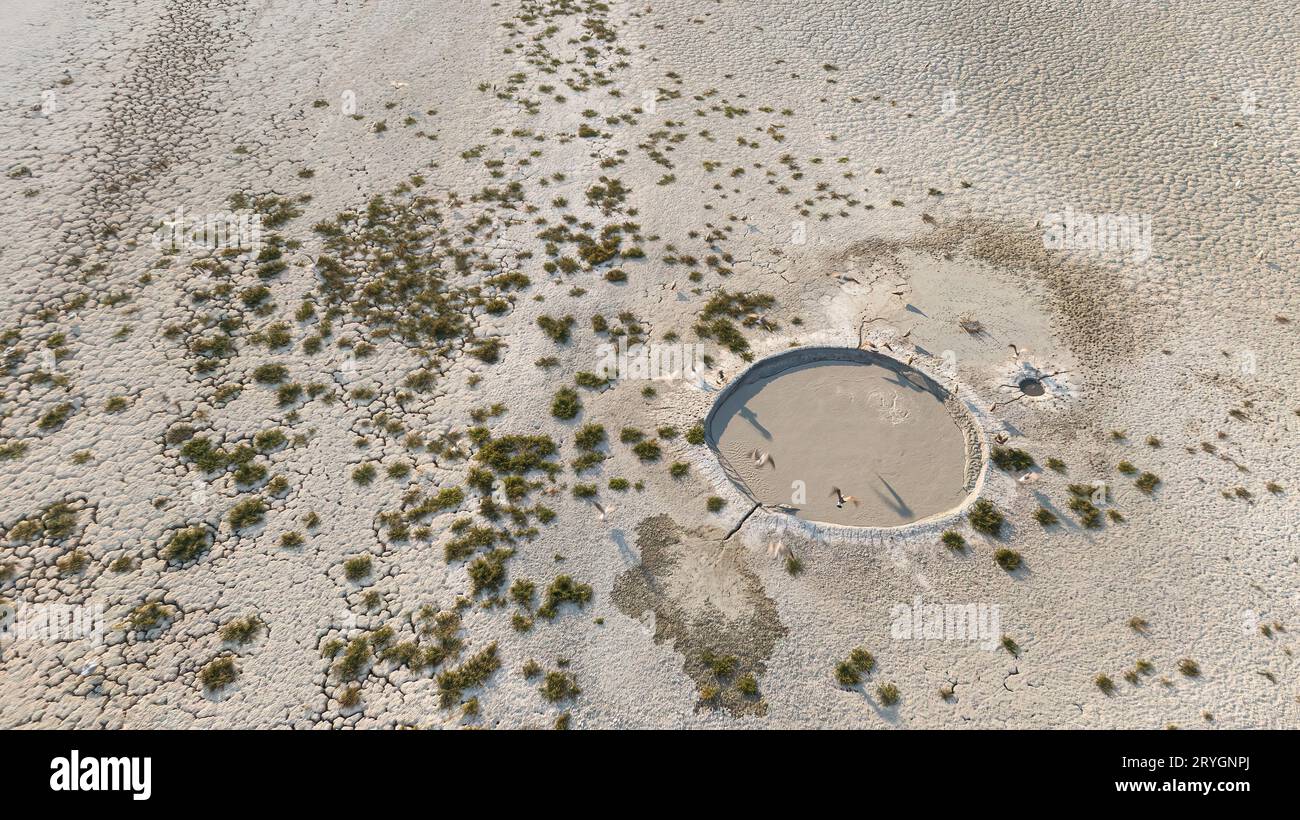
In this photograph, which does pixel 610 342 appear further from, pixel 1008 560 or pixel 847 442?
pixel 1008 560

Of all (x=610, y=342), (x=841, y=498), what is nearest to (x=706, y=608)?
Result: (x=841, y=498)

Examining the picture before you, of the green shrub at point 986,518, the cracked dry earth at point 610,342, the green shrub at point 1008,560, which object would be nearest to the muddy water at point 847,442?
the green shrub at point 986,518

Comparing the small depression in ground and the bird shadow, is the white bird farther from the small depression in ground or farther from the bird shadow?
the bird shadow

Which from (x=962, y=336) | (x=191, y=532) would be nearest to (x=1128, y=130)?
(x=962, y=336)

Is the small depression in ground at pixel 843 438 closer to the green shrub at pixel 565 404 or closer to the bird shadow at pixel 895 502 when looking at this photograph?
the bird shadow at pixel 895 502

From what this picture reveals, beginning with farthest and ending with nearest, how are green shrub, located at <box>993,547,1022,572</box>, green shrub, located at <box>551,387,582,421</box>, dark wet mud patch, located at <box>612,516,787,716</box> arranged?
green shrub, located at <box>551,387,582,421</box> < green shrub, located at <box>993,547,1022,572</box> < dark wet mud patch, located at <box>612,516,787,716</box>

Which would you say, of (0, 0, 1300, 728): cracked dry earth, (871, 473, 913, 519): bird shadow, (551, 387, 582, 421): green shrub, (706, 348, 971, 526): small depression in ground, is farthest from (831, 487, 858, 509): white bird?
(551, 387, 582, 421): green shrub
